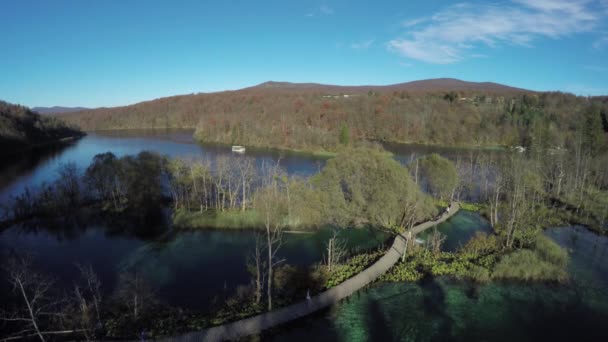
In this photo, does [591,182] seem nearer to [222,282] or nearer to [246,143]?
[222,282]

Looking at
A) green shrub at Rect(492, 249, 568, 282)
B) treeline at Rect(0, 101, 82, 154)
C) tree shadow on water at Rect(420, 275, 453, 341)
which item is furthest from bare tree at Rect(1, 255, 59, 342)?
treeline at Rect(0, 101, 82, 154)

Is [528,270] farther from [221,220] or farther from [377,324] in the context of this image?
[221,220]

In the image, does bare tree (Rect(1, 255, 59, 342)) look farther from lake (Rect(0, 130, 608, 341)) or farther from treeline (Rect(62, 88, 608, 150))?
treeline (Rect(62, 88, 608, 150))

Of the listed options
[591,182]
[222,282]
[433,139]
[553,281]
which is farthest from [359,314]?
[433,139]

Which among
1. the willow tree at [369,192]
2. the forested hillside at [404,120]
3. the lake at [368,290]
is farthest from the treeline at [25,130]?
the willow tree at [369,192]

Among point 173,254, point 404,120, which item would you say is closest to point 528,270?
point 173,254

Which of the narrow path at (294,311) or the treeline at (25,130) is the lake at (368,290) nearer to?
the narrow path at (294,311)

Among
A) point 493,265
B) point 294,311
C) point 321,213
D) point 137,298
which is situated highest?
point 321,213
